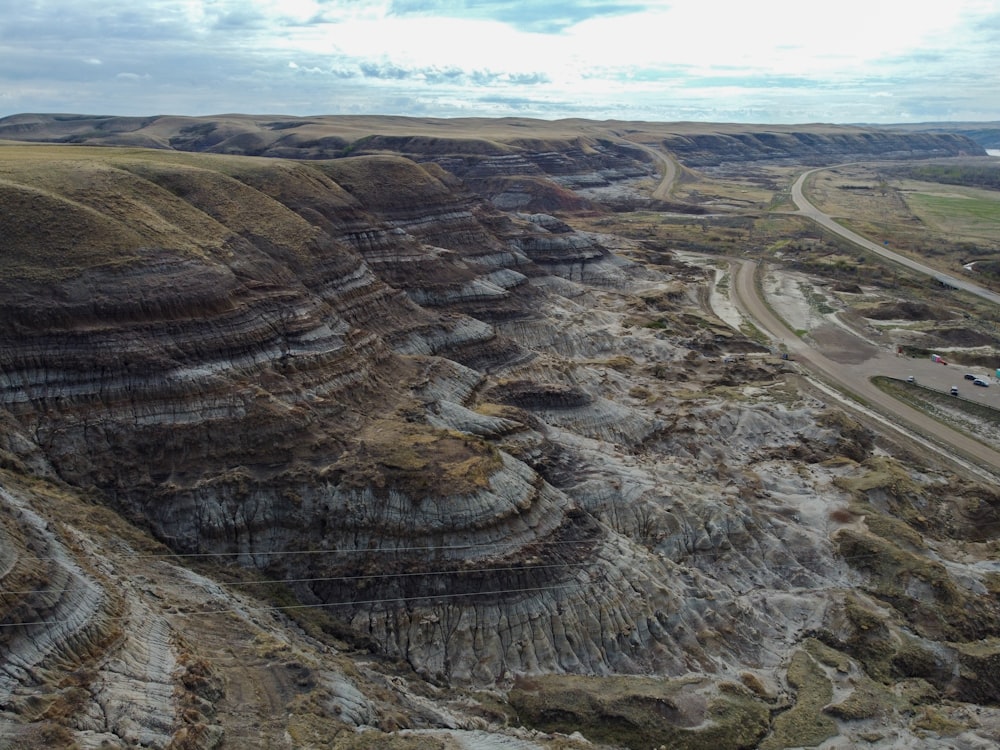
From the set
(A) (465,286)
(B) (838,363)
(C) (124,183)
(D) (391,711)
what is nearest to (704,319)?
(B) (838,363)

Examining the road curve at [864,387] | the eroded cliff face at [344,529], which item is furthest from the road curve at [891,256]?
the eroded cliff face at [344,529]

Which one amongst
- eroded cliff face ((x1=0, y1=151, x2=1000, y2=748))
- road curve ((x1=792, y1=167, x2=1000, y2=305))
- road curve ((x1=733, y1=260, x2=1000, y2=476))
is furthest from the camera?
road curve ((x1=792, y1=167, x2=1000, y2=305))

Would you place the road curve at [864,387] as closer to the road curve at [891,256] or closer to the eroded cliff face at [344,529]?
the eroded cliff face at [344,529]

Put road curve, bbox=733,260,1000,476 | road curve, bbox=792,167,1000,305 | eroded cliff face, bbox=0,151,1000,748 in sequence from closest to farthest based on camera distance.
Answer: eroded cliff face, bbox=0,151,1000,748 → road curve, bbox=733,260,1000,476 → road curve, bbox=792,167,1000,305

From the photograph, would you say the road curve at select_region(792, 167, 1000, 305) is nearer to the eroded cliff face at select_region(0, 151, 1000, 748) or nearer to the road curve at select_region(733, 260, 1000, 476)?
the road curve at select_region(733, 260, 1000, 476)

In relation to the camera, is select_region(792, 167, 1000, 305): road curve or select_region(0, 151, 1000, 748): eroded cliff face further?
select_region(792, 167, 1000, 305): road curve

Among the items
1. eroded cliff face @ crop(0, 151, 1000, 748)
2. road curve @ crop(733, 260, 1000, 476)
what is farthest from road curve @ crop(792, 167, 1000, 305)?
eroded cliff face @ crop(0, 151, 1000, 748)

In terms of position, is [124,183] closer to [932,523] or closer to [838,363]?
[932,523]
